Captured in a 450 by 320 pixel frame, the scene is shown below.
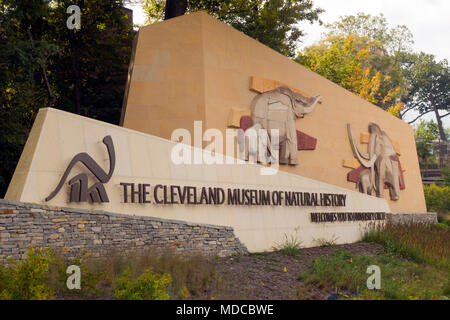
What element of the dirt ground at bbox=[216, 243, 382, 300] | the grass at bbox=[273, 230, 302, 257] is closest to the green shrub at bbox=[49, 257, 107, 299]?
the dirt ground at bbox=[216, 243, 382, 300]

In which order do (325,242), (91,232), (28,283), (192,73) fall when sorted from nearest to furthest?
(28,283), (91,232), (192,73), (325,242)

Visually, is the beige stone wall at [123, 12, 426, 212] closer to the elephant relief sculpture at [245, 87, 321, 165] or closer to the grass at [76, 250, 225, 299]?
the elephant relief sculpture at [245, 87, 321, 165]

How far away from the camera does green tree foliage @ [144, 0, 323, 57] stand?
24.3 metres

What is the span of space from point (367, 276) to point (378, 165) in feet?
40.3

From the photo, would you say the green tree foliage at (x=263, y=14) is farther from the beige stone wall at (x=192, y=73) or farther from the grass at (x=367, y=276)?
the grass at (x=367, y=276)

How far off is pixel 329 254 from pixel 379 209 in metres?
6.29

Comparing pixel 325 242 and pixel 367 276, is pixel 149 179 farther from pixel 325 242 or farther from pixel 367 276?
pixel 325 242

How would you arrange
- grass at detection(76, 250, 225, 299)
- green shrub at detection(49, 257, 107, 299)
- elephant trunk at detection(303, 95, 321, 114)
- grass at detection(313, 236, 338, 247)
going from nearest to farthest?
green shrub at detection(49, 257, 107, 299) → grass at detection(76, 250, 225, 299) → grass at detection(313, 236, 338, 247) → elephant trunk at detection(303, 95, 321, 114)

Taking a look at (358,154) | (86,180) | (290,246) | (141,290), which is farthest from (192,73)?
(358,154)

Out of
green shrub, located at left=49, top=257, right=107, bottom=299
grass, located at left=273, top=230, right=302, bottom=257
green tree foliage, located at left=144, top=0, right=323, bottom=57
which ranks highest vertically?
green tree foliage, located at left=144, top=0, right=323, bottom=57

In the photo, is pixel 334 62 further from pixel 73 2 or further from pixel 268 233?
pixel 268 233

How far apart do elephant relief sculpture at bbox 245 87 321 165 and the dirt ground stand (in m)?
3.69

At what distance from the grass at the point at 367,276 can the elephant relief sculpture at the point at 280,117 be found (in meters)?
4.17

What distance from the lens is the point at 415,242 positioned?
14570mm
